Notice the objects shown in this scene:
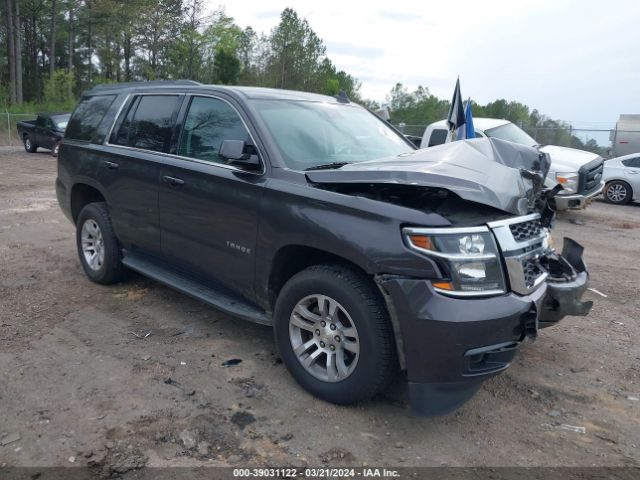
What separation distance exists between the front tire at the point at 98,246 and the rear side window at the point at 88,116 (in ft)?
2.53

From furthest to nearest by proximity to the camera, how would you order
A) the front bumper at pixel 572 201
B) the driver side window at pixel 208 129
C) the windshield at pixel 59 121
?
the windshield at pixel 59 121
the front bumper at pixel 572 201
the driver side window at pixel 208 129

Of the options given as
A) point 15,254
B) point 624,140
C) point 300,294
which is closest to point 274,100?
point 300,294

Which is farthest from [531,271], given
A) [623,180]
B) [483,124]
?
[623,180]

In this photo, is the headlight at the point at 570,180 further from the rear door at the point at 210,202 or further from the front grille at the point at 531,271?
the rear door at the point at 210,202

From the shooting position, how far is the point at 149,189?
15.2 ft

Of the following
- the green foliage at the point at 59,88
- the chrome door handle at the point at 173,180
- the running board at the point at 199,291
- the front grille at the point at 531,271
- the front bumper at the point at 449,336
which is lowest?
the running board at the point at 199,291

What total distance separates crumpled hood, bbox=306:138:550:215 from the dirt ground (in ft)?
4.32

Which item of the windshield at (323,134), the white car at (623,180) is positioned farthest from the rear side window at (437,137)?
the windshield at (323,134)

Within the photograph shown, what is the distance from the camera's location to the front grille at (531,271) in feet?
10.3

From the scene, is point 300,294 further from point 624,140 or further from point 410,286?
point 624,140

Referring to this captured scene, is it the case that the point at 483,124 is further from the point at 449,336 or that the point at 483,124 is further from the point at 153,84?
the point at 449,336

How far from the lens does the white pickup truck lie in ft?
32.5

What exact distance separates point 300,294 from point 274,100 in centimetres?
170

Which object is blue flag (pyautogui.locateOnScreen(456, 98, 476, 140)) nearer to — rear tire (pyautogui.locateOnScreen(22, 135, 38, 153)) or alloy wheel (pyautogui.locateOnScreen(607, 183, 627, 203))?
alloy wheel (pyautogui.locateOnScreen(607, 183, 627, 203))
